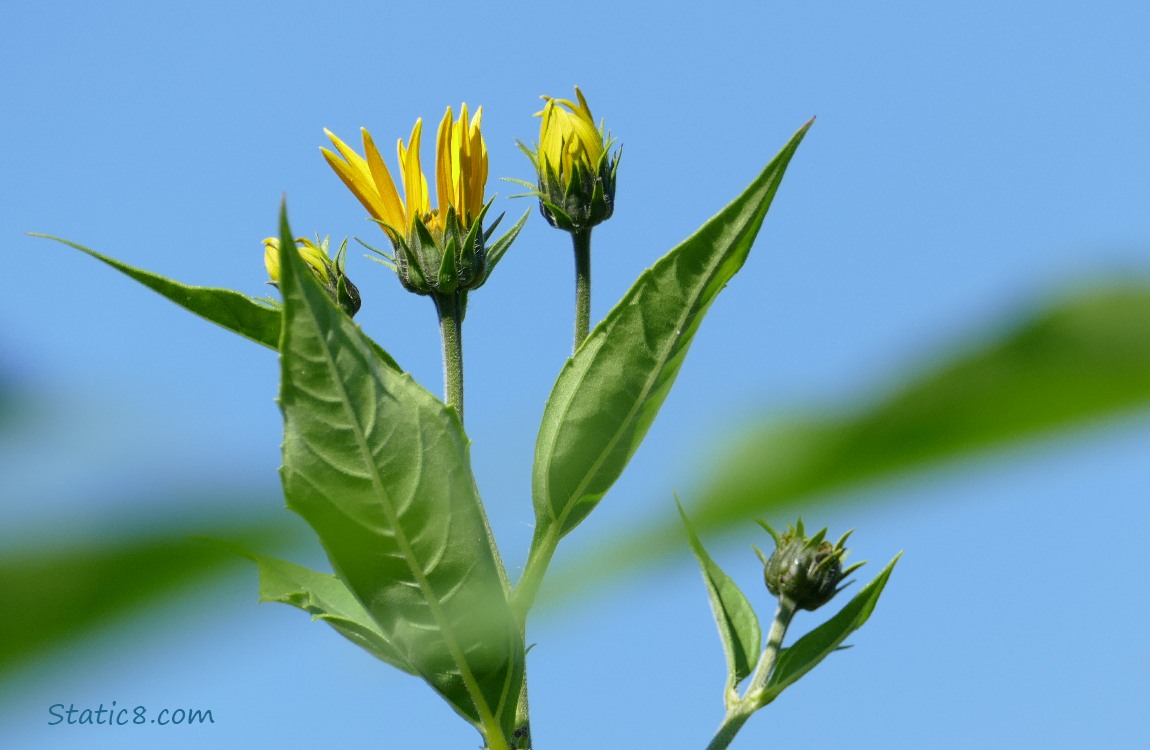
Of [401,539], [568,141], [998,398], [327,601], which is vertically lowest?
[998,398]

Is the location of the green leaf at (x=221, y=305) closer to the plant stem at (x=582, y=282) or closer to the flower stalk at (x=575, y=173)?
the plant stem at (x=582, y=282)

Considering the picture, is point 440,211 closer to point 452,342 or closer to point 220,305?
point 452,342

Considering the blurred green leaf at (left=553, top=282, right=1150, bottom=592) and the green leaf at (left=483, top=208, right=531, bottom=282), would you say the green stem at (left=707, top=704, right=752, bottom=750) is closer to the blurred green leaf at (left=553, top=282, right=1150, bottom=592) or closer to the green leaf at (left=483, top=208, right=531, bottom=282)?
the green leaf at (left=483, top=208, right=531, bottom=282)

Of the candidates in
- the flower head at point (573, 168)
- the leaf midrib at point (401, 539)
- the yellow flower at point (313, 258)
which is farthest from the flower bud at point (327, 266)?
the leaf midrib at point (401, 539)

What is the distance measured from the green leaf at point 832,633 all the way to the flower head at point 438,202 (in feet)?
2.74

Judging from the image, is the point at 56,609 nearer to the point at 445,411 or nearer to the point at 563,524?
the point at 445,411

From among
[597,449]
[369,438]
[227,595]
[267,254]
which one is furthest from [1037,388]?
[267,254]

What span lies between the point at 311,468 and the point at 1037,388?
3.59 ft

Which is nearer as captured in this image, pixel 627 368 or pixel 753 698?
pixel 627 368

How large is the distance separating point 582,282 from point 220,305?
700mm

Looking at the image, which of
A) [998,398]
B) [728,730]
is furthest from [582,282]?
[998,398]

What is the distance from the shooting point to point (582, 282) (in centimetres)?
221

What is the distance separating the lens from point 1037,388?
210mm

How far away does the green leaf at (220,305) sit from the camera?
67.6 inches
